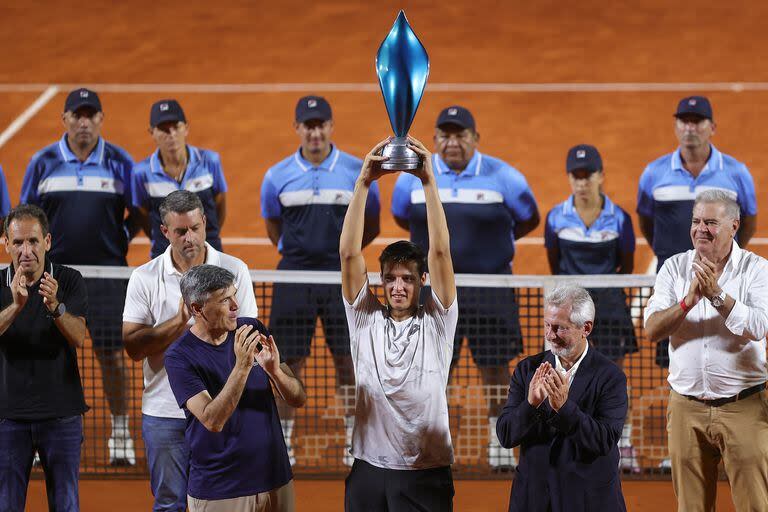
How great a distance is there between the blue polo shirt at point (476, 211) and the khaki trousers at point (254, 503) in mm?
3461

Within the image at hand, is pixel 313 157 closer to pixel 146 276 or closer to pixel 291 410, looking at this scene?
pixel 291 410

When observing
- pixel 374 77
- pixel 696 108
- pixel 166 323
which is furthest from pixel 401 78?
pixel 374 77

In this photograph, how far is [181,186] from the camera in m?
9.30

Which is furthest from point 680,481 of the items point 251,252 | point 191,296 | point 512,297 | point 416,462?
point 251,252

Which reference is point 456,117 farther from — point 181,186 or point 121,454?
point 121,454

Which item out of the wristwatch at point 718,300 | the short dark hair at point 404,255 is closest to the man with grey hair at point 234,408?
the short dark hair at point 404,255

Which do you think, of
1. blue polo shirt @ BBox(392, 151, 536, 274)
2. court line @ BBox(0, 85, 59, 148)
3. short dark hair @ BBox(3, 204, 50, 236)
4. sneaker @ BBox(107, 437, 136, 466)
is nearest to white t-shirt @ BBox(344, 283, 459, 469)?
short dark hair @ BBox(3, 204, 50, 236)

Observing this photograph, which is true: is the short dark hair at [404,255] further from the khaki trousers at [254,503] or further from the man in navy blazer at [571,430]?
the khaki trousers at [254,503]

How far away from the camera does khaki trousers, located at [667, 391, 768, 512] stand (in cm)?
662

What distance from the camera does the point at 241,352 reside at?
218 inches

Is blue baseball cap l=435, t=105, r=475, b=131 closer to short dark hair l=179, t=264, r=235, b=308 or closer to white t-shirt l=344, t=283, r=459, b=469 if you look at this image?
white t-shirt l=344, t=283, r=459, b=469

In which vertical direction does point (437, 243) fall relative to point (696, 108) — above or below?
below

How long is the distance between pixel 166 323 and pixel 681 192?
4517 mm

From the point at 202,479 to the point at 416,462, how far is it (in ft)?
3.51
